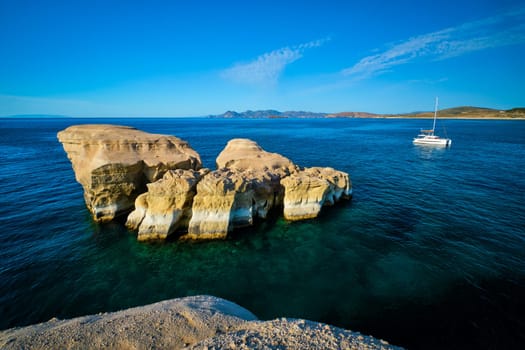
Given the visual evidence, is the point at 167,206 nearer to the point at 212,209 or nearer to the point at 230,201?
the point at 212,209

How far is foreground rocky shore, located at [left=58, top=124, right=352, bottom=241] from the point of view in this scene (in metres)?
15.9

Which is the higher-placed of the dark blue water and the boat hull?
the boat hull

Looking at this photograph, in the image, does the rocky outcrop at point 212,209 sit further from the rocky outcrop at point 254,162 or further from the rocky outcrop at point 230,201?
the rocky outcrop at point 254,162

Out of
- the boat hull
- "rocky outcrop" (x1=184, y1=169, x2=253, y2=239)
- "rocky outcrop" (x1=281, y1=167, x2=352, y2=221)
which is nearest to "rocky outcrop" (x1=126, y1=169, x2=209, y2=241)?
"rocky outcrop" (x1=184, y1=169, x2=253, y2=239)

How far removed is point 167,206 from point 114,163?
244 inches

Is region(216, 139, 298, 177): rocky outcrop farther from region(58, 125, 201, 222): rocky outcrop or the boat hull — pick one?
the boat hull

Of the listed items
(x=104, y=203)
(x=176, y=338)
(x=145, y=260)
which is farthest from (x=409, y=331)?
(x=104, y=203)

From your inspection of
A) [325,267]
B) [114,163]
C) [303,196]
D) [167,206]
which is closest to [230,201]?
[167,206]

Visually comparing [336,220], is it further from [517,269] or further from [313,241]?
[517,269]

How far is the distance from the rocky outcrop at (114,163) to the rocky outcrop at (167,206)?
3.40 meters

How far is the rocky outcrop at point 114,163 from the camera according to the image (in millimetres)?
17812

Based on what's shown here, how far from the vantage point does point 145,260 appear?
541 inches

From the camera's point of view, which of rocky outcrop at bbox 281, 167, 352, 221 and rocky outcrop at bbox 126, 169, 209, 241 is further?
rocky outcrop at bbox 281, 167, 352, 221

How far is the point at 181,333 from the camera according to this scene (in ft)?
20.7
